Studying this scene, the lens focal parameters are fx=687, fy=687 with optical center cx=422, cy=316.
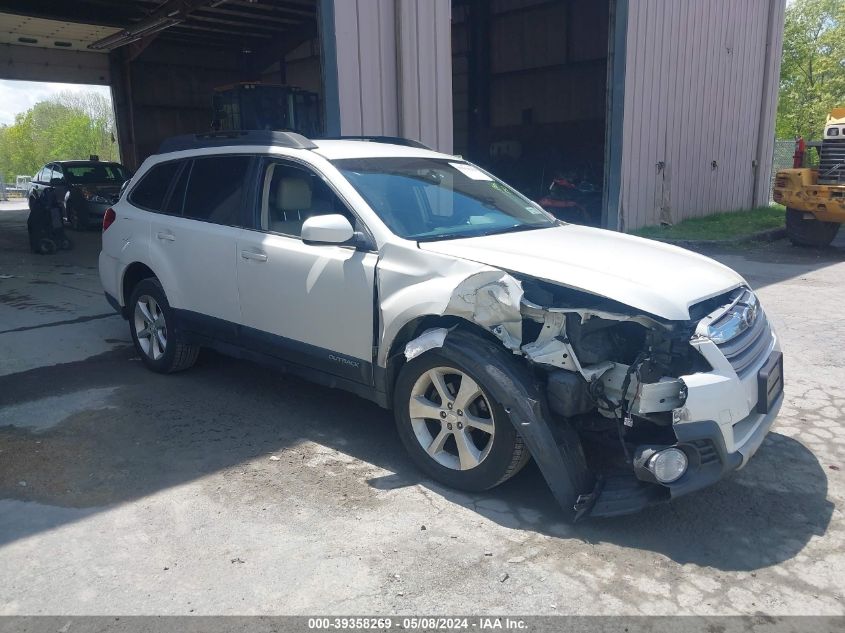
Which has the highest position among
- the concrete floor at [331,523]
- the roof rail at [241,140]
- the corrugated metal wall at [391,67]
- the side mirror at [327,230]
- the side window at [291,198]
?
the corrugated metal wall at [391,67]

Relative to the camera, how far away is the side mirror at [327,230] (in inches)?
147

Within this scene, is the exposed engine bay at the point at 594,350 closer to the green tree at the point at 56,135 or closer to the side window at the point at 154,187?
the side window at the point at 154,187

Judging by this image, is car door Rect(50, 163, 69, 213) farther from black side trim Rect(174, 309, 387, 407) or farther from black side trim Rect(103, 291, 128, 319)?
black side trim Rect(174, 309, 387, 407)

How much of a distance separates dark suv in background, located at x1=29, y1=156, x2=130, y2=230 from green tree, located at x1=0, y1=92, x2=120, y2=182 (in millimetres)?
59484

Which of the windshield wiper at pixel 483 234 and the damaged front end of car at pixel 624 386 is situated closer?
the damaged front end of car at pixel 624 386

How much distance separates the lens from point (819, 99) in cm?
3262

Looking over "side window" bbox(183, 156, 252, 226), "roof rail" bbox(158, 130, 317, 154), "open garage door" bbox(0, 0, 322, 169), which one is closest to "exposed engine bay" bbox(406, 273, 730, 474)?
"roof rail" bbox(158, 130, 317, 154)

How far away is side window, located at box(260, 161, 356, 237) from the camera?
169 inches

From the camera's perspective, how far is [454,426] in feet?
11.5

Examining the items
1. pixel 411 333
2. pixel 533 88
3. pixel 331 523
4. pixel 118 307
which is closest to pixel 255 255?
pixel 411 333

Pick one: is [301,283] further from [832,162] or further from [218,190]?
[832,162]

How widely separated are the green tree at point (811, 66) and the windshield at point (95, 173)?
99.4ft

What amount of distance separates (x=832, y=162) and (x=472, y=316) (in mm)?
10834

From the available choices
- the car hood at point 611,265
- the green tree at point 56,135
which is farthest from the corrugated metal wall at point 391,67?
the green tree at point 56,135
